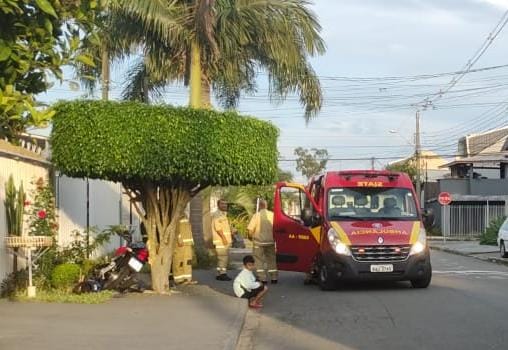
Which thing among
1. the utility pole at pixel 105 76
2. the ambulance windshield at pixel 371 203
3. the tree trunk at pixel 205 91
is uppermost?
the utility pole at pixel 105 76

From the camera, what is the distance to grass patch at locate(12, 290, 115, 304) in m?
13.0

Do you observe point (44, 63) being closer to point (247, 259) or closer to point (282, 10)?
point (247, 259)

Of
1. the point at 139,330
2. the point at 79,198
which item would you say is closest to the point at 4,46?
the point at 139,330

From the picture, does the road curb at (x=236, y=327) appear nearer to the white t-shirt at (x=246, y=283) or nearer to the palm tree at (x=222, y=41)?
the white t-shirt at (x=246, y=283)

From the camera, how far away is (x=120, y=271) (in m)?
14.4

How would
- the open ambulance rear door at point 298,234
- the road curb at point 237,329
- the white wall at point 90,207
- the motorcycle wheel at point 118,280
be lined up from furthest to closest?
1. the white wall at point 90,207
2. the open ambulance rear door at point 298,234
3. the motorcycle wheel at point 118,280
4. the road curb at point 237,329

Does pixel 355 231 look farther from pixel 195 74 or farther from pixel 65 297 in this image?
pixel 195 74

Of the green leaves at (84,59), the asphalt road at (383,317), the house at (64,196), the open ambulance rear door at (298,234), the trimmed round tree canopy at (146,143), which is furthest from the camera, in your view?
the open ambulance rear door at (298,234)

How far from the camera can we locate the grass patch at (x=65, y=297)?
12969mm

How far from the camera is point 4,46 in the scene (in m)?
4.95

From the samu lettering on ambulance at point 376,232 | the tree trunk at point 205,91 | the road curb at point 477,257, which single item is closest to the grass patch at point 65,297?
the samu lettering on ambulance at point 376,232

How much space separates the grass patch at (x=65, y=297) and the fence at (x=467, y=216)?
40501mm

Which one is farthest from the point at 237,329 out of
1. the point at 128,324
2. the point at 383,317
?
the point at 383,317

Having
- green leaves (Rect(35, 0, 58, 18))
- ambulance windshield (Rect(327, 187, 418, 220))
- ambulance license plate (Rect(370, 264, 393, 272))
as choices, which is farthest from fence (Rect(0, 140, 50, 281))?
green leaves (Rect(35, 0, 58, 18))
